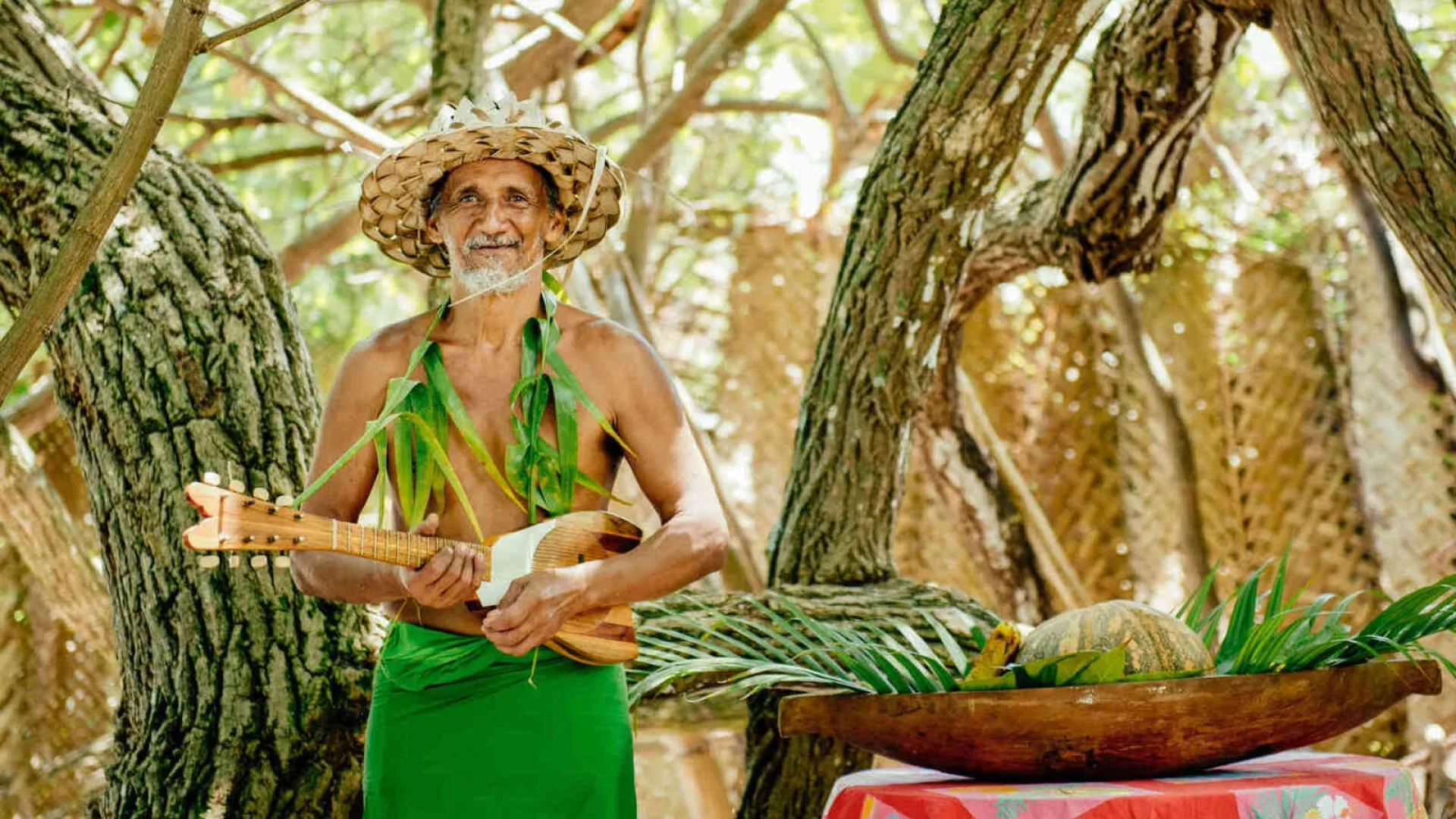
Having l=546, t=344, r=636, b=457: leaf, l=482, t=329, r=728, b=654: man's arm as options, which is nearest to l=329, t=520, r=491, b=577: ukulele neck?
l=482, t=329, r=728, b=654: man's arm

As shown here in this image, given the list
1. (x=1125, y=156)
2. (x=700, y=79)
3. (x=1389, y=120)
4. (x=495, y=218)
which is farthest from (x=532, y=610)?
(x=700, y=79)

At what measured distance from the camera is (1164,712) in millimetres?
1847

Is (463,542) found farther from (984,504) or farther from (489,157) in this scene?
(984,504)

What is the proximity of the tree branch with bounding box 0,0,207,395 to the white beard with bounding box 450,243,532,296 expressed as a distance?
0.56 m

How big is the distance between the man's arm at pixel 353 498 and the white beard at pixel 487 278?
0.19m

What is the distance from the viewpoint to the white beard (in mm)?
2322

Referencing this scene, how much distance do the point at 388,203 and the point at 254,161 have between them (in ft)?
11.8

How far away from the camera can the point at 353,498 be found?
7.64 ft

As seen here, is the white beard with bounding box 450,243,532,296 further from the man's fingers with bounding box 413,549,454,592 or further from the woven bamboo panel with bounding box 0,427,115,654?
the woven bamboo panel with bounding box 0,427,115,654

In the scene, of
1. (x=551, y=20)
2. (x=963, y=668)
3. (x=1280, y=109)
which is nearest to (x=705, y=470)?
(x=963, y=668)

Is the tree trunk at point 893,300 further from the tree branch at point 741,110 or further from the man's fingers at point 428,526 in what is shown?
the tree branch at point 741,110

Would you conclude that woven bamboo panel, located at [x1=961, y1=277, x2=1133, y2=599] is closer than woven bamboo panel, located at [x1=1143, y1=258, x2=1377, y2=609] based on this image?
No

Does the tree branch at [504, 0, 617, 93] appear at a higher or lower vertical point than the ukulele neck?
higher

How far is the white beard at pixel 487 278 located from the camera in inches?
91.4
